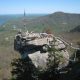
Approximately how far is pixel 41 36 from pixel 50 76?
858cm

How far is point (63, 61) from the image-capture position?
22.5 meters

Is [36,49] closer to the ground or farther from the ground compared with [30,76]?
farther from the ground

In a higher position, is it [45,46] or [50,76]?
[45,46]

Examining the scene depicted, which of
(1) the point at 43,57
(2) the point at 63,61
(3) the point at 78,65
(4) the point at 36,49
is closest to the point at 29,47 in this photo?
(4) the point at 36,49

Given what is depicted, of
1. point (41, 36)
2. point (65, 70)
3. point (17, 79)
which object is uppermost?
point (41, 36)

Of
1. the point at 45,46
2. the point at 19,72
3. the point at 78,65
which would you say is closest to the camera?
the point at 78,65

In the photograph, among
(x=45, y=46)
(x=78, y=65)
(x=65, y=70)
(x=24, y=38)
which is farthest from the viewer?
(x=24, y=38)

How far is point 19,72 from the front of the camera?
23500 mm

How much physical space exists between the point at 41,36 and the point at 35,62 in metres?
6.11

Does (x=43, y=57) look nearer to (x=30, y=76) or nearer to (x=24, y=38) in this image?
(x=30, y=76)

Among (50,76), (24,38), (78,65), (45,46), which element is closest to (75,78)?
(78,65)

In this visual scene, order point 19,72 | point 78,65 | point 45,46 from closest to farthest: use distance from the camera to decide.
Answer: point 78,65
point 19,72
point 45,46

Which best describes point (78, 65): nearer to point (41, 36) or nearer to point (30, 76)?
point (30, 76)

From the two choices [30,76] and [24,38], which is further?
[24,38]
